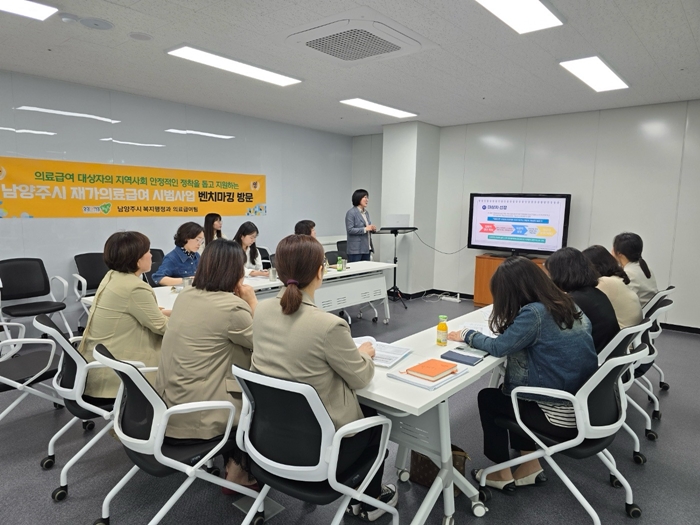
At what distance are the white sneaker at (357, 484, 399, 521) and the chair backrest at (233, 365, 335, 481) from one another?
2.16 feet

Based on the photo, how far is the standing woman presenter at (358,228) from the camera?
6.20 m

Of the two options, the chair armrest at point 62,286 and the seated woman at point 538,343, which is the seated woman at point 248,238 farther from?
the seated woman at point 538,343

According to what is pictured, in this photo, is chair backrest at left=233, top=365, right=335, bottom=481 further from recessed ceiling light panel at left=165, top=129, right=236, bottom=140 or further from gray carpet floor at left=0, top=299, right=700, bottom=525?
recessed ceiling light panel at left=165, top=129, right=236, bottom=140

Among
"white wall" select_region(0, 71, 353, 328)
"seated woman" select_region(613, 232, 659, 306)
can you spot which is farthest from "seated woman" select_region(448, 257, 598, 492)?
"white wall" select_region(0, 71, 353, 328)

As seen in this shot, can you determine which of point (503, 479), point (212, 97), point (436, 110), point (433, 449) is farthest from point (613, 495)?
point (212, 97)

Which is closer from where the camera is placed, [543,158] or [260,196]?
[543,158]

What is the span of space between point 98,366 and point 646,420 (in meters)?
3.34

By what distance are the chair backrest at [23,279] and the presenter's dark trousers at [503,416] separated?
4504mm

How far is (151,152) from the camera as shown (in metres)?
5.48

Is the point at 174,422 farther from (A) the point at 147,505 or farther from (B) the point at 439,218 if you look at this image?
(B) the point at 439,218

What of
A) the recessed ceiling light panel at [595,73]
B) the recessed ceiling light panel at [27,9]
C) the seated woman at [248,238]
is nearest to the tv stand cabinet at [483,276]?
the recessed ceiling light panel at [595,73]

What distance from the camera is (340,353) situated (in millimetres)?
1613

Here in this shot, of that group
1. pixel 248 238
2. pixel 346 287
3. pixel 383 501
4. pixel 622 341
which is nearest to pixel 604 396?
pixel 622 341

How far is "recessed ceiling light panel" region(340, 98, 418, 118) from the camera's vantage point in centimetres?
546
